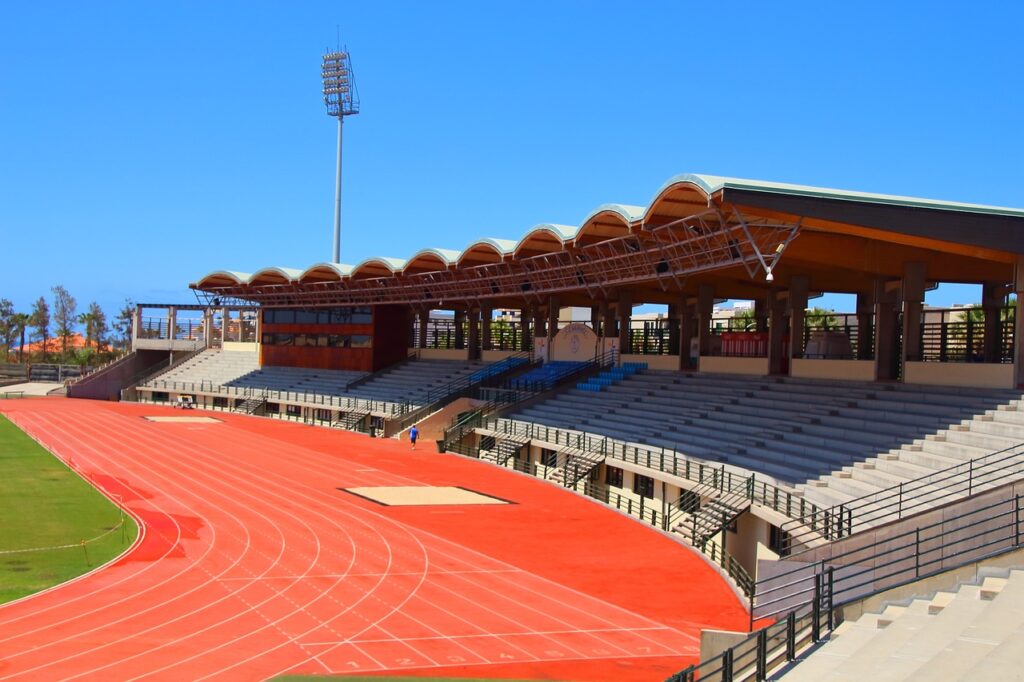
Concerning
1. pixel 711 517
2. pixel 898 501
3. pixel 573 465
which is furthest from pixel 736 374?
pixel 898 501

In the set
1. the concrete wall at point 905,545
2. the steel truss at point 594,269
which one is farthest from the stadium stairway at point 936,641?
the steel truss at point 594,269

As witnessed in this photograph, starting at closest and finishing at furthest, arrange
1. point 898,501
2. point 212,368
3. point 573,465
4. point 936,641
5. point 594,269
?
1. point 936,641
2. point 898,501
3. point 573,465
4. point 594,269
5. point 212,368

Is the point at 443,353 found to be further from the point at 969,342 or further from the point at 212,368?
the point at 969,342

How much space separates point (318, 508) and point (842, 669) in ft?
67.8

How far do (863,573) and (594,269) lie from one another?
1123 inches

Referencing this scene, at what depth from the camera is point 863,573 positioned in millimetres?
14148

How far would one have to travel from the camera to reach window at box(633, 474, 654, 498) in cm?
3091

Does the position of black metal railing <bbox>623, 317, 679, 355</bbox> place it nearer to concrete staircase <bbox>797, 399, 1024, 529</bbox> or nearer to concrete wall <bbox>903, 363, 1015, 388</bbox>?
concrete wall <bbox>903, 363, 1015, 388</bbox>

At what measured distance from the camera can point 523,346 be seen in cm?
5806

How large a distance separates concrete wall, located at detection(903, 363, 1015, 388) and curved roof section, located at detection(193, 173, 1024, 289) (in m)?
4.24

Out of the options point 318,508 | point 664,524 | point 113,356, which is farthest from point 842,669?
point 113,356

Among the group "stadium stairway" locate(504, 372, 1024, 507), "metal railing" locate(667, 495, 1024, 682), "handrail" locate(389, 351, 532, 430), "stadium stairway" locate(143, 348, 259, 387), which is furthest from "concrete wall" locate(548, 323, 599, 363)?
"metal railing" locate(667, 495, 1024, 682)

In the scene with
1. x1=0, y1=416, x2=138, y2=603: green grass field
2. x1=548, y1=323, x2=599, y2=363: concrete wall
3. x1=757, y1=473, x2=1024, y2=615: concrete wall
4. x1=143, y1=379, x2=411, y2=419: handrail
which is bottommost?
x1=0, y1=416, x2=138, y2=603: green grass field

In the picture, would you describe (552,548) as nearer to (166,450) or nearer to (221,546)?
(221,546)
